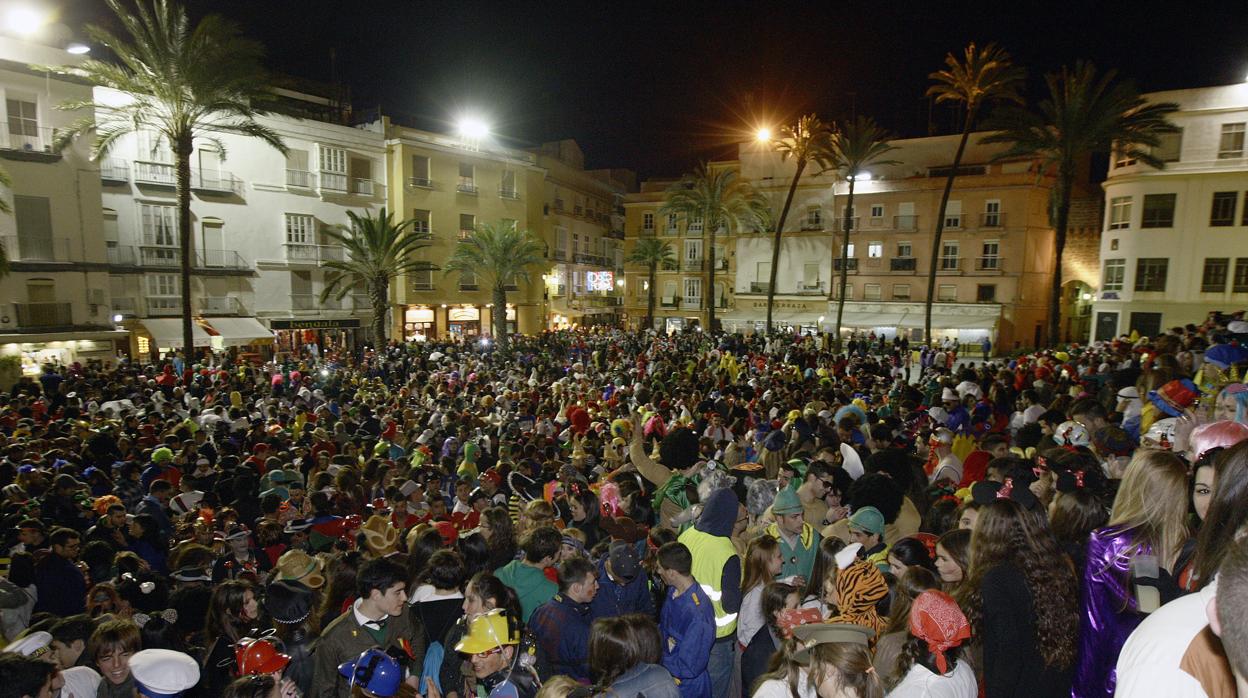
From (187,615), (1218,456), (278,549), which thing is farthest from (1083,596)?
(278,549)

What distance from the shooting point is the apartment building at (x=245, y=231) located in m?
27.4

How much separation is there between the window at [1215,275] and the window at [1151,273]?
126 cm

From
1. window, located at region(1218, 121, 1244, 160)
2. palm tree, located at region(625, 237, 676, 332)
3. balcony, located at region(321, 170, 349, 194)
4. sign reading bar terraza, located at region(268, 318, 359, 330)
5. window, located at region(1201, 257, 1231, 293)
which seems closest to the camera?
window, located at region(1218, 121, 1244, 160)

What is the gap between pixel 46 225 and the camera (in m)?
23.9

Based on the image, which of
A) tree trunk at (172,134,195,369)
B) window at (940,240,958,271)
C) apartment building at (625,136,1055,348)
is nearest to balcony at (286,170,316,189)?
tree trunk at (172,134,195,369)

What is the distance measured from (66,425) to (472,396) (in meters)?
7.39

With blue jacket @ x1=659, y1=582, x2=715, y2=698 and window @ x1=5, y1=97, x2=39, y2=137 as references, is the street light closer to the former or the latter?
window @ x1=5, y1=97, x2=39, y2=137

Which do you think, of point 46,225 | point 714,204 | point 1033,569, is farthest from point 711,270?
point 1033,569

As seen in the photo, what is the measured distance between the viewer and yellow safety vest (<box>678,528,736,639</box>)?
165 inches

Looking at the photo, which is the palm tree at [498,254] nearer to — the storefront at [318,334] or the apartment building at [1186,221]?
the storefront at [318,334]

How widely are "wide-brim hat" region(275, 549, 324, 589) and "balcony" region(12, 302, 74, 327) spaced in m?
27.1

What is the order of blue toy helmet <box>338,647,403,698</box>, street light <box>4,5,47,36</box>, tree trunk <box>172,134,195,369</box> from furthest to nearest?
street light <box>4,5,47,36</box> → tree trunk <box>172,134,195,369</box> → blue toy helmet <box>338,647,403,698</box>

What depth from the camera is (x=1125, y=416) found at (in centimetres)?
855

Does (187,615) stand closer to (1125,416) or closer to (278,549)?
(278,549)
